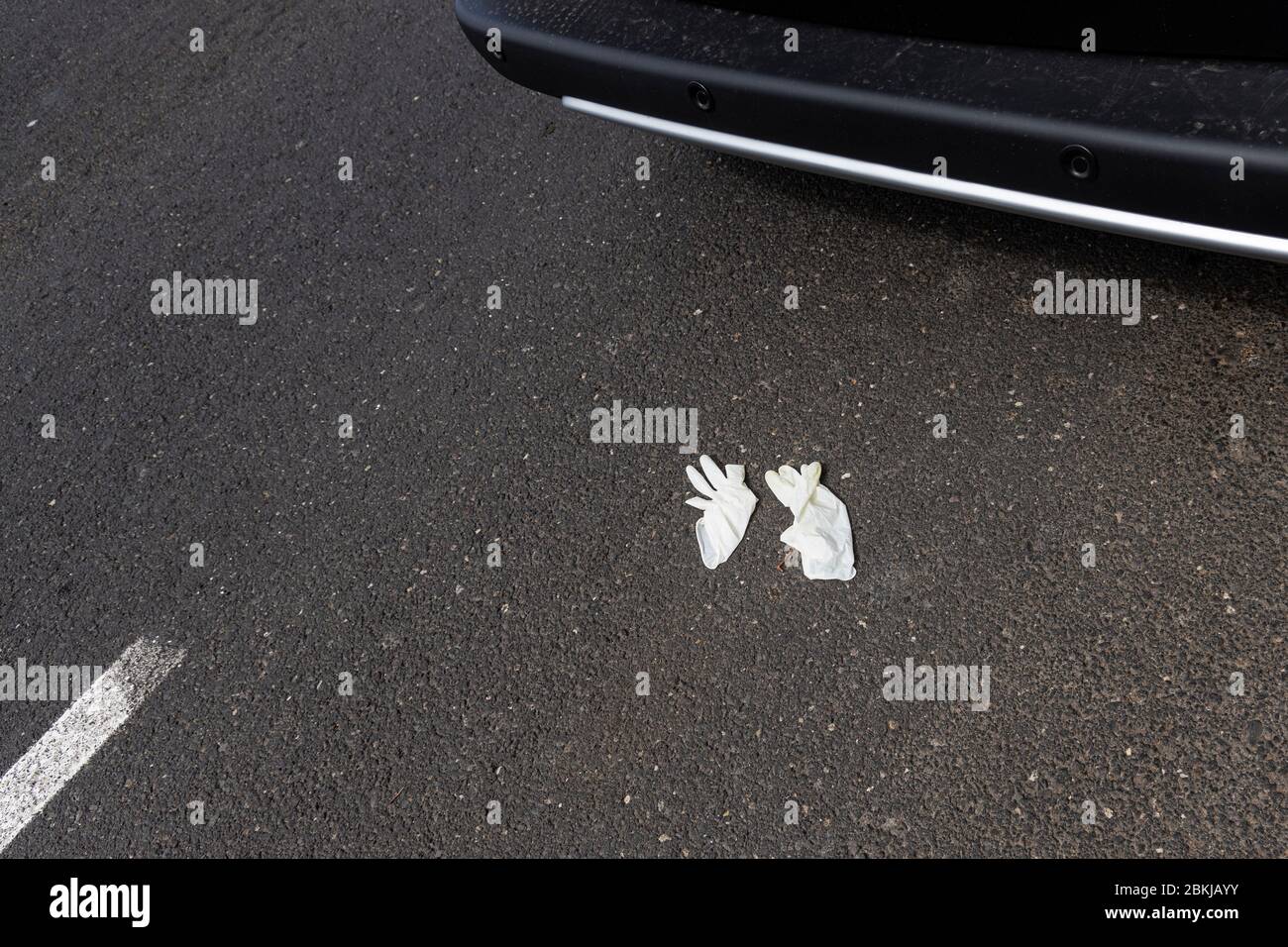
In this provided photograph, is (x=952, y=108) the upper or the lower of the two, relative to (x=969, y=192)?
upper

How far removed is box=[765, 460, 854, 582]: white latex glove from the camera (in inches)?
90.3

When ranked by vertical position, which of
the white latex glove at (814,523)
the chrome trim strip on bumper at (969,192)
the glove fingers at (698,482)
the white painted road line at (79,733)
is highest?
the chrome trim strip on bumper at (969,192)

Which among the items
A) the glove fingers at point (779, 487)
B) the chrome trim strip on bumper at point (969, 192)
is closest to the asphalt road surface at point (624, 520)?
the glove fingers at point (779, 487)

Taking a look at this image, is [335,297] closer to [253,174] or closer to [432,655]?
[253,174]

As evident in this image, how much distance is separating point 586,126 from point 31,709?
2220mm

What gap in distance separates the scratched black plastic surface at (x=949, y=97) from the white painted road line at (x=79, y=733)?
1567 mm

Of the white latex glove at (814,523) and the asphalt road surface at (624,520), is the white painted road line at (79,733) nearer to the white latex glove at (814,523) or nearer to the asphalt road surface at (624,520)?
the asphalt road surface at (624,520)

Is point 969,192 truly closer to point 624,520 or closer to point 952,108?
point 952,108

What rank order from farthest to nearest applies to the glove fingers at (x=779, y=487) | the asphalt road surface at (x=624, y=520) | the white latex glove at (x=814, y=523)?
the glove fingers at (x=779, y=487)
the white latex glove at (x=814, y=523)
the asphalt road surface at (x=624, y=520)

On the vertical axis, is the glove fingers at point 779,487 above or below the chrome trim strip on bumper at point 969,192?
below

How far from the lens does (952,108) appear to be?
76.8 inches

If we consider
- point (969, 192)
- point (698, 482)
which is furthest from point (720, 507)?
point (969, 192)

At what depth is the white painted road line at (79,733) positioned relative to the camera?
231cm

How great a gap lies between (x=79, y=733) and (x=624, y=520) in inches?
A: 49.4
